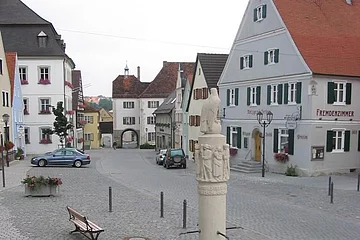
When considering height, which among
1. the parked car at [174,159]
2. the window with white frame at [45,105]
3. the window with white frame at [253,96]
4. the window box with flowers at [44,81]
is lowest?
the parked car at [174,159]

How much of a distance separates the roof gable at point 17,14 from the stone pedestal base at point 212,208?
39.7m

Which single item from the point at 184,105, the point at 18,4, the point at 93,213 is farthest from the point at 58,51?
the point at 93,213

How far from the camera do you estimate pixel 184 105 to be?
150 ft

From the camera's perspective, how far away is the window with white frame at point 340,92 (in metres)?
25.1

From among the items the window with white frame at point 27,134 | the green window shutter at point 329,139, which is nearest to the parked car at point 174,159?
the green window shutter at point 329,139

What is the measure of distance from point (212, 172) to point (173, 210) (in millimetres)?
7372

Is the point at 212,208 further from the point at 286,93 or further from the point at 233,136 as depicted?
the point at 233,136

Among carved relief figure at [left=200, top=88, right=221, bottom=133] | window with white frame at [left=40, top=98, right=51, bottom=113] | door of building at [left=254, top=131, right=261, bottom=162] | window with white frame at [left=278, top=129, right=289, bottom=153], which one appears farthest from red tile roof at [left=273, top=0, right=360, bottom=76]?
window with white frame at [left=40, top=98, right=51, bottom=113]

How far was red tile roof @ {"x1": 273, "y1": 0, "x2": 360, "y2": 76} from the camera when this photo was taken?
82.4 ft

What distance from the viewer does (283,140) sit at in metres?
27.2

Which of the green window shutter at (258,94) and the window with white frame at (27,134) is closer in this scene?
the green window shutter at (258,94)

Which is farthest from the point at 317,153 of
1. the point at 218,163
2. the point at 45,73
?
the point at 45,73

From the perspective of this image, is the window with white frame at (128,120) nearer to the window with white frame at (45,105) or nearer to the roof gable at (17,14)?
the window with white frame at (45,105)

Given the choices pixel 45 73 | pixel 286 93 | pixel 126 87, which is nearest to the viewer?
pixel 286 93
